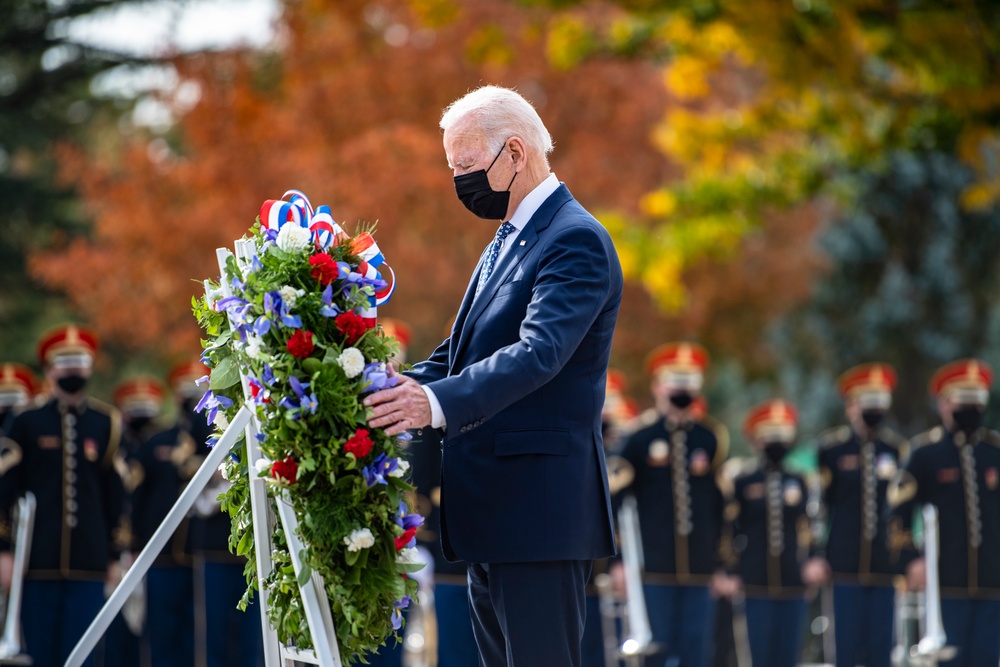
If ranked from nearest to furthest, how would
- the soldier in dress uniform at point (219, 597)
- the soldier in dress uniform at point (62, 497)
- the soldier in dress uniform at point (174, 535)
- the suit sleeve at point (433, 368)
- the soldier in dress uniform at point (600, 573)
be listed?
1. the suit sleeve at point (433, 368)
2. the soldier in dress uniform at point (62, 497)
3. the soldier in dress uniform at point (600, 573)
4. the soldier in dress uniform at point (219, 597)
5. the soldier in dress uniform at point (174, 535)

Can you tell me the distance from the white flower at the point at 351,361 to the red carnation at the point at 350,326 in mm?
90

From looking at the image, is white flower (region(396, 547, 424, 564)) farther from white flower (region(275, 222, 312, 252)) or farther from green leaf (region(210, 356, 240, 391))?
white flower (region(275, 222, 312, 252))

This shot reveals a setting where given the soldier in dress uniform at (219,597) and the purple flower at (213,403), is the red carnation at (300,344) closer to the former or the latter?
the purple flower at (213,403)

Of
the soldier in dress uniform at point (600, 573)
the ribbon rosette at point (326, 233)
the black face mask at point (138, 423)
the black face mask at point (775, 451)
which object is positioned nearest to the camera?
the ribbon rosette at point (326, 233)

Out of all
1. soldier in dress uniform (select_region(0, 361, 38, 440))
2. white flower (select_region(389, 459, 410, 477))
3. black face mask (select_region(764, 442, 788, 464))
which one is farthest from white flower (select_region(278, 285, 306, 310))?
black face mask (select_region(764, 442, 788, 464))

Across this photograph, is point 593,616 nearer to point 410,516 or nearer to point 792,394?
point 410,516

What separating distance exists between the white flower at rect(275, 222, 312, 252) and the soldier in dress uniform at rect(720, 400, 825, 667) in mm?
7695

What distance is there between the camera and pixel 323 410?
10.6 ft

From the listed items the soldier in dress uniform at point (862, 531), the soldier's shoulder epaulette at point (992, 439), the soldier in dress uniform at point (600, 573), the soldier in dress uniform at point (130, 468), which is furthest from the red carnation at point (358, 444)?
the soldier in dress uniform at point (862, 531)

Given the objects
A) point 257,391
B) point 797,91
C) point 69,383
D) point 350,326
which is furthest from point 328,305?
point 797,91

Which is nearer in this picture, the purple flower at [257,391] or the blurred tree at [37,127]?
the purple flower at [257,391]

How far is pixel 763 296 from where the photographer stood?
19797 millimetres

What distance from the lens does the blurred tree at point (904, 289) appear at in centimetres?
1984

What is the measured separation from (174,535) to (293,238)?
22.8 ft
